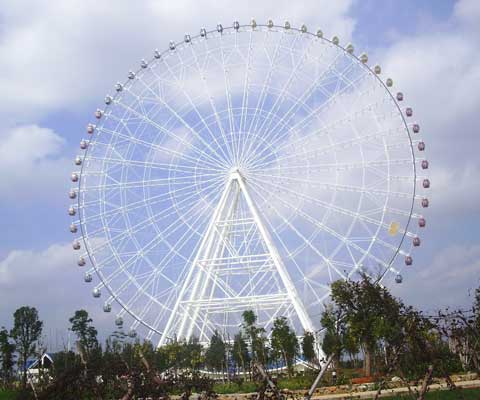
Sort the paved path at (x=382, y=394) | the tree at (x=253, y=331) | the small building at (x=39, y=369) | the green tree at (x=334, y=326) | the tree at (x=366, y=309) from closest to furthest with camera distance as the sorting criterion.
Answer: the tree at (x=366, y=309) → the small building at (x=39, y=369) → the paved path at (x=382, y=394) → the green tree at (x=334, y=326) → the tree at (x=253, y=331)

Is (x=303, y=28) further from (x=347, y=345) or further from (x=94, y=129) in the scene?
(x=347, y=345)

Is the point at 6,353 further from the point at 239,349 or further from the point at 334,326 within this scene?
the point at 334,326

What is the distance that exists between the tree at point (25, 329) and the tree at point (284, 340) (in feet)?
66.5

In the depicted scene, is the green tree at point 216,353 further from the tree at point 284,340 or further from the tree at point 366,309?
the tree at point 366,309

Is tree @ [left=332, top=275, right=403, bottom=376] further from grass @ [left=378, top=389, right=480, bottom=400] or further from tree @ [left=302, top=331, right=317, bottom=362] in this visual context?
tree @ [left=302, top=331, right=317, bottom=362]

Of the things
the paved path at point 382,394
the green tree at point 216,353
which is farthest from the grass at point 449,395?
the green tree at point 216,353

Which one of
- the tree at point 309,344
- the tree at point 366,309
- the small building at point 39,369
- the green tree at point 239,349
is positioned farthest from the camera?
the green tree at point 239,349

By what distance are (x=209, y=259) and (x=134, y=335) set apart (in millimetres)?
6578

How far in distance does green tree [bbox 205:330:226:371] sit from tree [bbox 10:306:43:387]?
13862 mm

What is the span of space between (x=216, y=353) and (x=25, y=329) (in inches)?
629

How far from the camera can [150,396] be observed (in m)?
12.3

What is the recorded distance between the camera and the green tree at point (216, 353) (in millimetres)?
47812

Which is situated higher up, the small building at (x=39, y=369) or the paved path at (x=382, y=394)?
the small building at (x=39, y=369)

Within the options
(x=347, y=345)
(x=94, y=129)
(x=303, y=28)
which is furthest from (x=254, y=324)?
(x=303, y=28)
